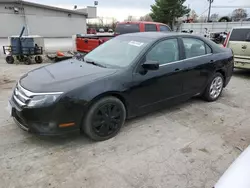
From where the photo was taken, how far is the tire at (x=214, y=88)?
456cm

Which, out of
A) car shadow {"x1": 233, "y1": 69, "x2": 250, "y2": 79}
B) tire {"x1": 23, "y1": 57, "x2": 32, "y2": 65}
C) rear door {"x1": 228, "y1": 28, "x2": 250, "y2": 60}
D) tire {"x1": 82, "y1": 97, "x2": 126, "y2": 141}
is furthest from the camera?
tire {"x1": 23, "y1": 57, "x2": 32, "y2": 65}

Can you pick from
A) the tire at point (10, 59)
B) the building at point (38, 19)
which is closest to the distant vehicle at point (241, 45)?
the tire at point (10, 59)

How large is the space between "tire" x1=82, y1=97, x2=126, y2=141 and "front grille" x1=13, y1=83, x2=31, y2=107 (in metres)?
0.78

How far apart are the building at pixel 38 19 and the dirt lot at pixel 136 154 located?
41.9ft

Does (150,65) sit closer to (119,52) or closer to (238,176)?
(119,52)

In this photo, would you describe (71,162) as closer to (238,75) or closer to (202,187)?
(202,187)

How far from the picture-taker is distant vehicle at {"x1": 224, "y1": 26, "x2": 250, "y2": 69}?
6949mm

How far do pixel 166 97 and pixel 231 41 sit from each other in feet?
16.8

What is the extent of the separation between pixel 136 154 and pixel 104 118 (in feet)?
2.16

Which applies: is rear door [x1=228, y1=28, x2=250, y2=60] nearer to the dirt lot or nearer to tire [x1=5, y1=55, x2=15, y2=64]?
the dirt lot

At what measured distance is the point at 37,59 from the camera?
9.54 meters

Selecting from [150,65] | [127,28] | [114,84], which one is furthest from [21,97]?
[127,28]

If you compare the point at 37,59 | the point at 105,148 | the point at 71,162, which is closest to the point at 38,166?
the point at 71,162

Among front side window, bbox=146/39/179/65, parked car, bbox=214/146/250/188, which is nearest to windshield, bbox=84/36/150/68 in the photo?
front side window, bbox=146/39/179/65
